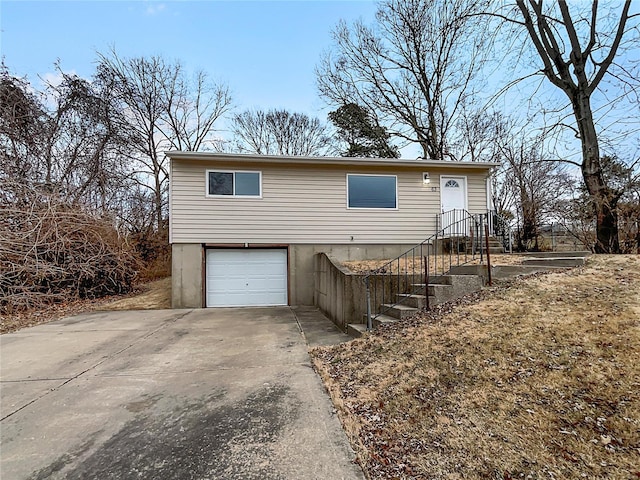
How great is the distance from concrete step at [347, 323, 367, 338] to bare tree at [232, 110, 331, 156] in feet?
49.4

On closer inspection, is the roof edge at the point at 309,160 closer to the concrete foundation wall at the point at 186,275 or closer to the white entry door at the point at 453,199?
the white entry door at the point at 453,199

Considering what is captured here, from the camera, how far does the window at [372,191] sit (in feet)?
31.0

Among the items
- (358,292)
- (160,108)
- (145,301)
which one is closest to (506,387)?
(358,292)

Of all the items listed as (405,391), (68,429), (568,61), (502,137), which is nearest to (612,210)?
(568,61)

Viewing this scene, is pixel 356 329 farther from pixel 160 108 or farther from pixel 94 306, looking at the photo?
pixel 160 108

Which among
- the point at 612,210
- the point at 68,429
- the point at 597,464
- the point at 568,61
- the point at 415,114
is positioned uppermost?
the point at 415,114

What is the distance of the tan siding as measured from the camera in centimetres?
879

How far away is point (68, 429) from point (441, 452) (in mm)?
3006

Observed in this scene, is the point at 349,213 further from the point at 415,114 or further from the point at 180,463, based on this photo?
the point at 415,114

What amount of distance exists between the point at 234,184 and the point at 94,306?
16.7ft

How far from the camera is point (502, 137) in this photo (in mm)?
14883

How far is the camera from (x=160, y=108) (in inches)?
653

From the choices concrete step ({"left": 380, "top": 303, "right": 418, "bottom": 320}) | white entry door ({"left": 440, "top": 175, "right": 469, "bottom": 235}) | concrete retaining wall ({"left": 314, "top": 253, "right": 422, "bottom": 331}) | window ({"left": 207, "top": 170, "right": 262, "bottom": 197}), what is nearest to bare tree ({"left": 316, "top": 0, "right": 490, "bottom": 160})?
white entry door ({"left": 440, "top": 175, "right": 469, "bottom": 235})

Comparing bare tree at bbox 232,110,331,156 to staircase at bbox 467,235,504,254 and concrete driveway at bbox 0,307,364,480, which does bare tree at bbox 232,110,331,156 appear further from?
concrete driveway at bbox 0,307,364,480
